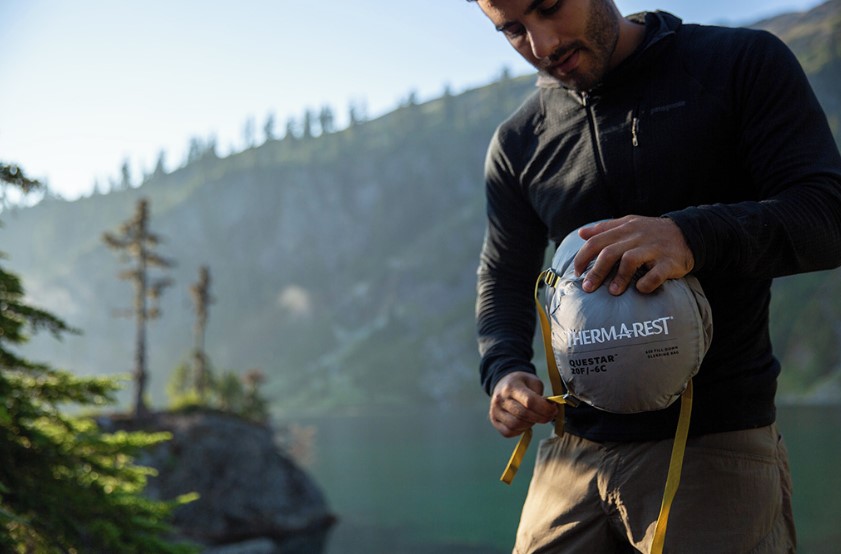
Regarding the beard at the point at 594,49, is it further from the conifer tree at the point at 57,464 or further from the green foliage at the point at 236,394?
the green foliage at the point at 236,394

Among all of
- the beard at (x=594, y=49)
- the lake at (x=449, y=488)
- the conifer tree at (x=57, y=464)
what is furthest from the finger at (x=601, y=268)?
the lake at (x=449, y=488)

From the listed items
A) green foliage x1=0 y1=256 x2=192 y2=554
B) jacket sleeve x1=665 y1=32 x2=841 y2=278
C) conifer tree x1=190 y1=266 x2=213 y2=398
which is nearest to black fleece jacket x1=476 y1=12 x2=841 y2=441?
jacket sleeve x1=665 y1=32 x2=841 y2=278

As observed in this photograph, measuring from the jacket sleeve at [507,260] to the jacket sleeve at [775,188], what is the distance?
98cm

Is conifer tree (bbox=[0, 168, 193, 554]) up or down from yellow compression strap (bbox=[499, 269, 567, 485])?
down

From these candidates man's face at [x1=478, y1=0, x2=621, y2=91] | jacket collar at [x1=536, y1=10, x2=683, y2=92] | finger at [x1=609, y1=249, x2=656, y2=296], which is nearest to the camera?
finger at [x1=609, y1=249, x2=656, y2=296]

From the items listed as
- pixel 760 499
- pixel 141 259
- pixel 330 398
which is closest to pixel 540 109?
pixel 760 499

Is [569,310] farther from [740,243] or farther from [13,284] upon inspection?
[13,284]

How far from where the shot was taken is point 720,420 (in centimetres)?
245

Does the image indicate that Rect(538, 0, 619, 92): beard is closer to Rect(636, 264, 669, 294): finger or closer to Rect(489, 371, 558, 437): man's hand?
Rect(636, 264, 669, 294): finger

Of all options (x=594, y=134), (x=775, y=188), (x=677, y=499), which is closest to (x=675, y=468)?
(x=677, y=499)

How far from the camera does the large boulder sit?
38.4 m

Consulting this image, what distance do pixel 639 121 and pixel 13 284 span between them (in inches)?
235

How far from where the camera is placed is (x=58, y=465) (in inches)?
265

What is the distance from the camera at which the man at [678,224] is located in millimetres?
2168
